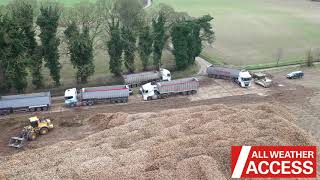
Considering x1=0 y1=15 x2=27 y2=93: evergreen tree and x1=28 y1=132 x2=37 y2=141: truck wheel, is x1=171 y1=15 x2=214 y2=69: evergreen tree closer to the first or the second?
x1=0 y1=15 x2=27 y2=93: evergreen tree

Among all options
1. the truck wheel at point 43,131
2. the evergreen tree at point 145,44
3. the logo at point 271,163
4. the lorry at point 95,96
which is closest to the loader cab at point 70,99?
the lorry at point 95,96

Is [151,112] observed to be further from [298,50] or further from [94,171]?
[298,50]

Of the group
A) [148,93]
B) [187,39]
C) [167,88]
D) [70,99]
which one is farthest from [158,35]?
[70,99]

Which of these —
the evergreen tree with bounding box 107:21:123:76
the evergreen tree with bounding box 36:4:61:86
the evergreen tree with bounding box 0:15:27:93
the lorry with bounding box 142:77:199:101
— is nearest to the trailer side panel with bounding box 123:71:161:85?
the lorry with bounding box 142:77:199:101

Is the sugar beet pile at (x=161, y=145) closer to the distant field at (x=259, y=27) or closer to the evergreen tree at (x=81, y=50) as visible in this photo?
the evergreen tree at (x=81, y=50)

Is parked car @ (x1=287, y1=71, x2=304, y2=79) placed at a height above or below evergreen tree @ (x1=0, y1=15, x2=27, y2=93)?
below

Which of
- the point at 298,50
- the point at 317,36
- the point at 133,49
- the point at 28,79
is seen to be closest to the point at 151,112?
the point at 133,49

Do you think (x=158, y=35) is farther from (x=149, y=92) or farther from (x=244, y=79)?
(x=244, y=79)
